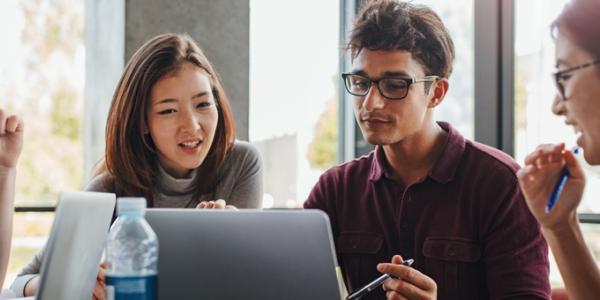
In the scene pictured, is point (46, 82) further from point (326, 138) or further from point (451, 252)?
point (451, 252)

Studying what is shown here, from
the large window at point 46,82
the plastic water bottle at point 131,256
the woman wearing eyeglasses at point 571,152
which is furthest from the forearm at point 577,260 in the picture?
the large window at point 46,82

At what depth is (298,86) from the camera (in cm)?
358

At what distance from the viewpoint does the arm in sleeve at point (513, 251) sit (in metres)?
1.63

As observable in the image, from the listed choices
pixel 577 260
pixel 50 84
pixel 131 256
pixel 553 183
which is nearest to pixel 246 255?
pixel 131 256

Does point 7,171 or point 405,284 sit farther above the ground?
point 7,171

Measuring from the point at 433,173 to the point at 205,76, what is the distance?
79 centimetres

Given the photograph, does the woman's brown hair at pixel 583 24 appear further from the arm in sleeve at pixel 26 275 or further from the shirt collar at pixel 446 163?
the arm in sleeve at pixel 26 275

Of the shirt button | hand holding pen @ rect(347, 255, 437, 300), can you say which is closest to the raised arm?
hand holding pen @ rect(347, 255, 437, 300)

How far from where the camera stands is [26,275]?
1.96 meters

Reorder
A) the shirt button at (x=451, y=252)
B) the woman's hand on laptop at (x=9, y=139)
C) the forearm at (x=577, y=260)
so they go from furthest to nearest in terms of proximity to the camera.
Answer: the shirt button at (x=451, y=252) < the woman's hand on laptop at (x=9, y=139) < the forearm at (x=577, y=260)

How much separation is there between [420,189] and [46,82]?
248 centimetres

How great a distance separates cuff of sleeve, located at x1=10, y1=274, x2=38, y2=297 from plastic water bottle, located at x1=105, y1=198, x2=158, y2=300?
81cm

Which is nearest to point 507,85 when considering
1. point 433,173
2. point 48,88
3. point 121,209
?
point 433,173

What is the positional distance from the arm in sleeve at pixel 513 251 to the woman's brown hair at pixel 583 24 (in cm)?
48
